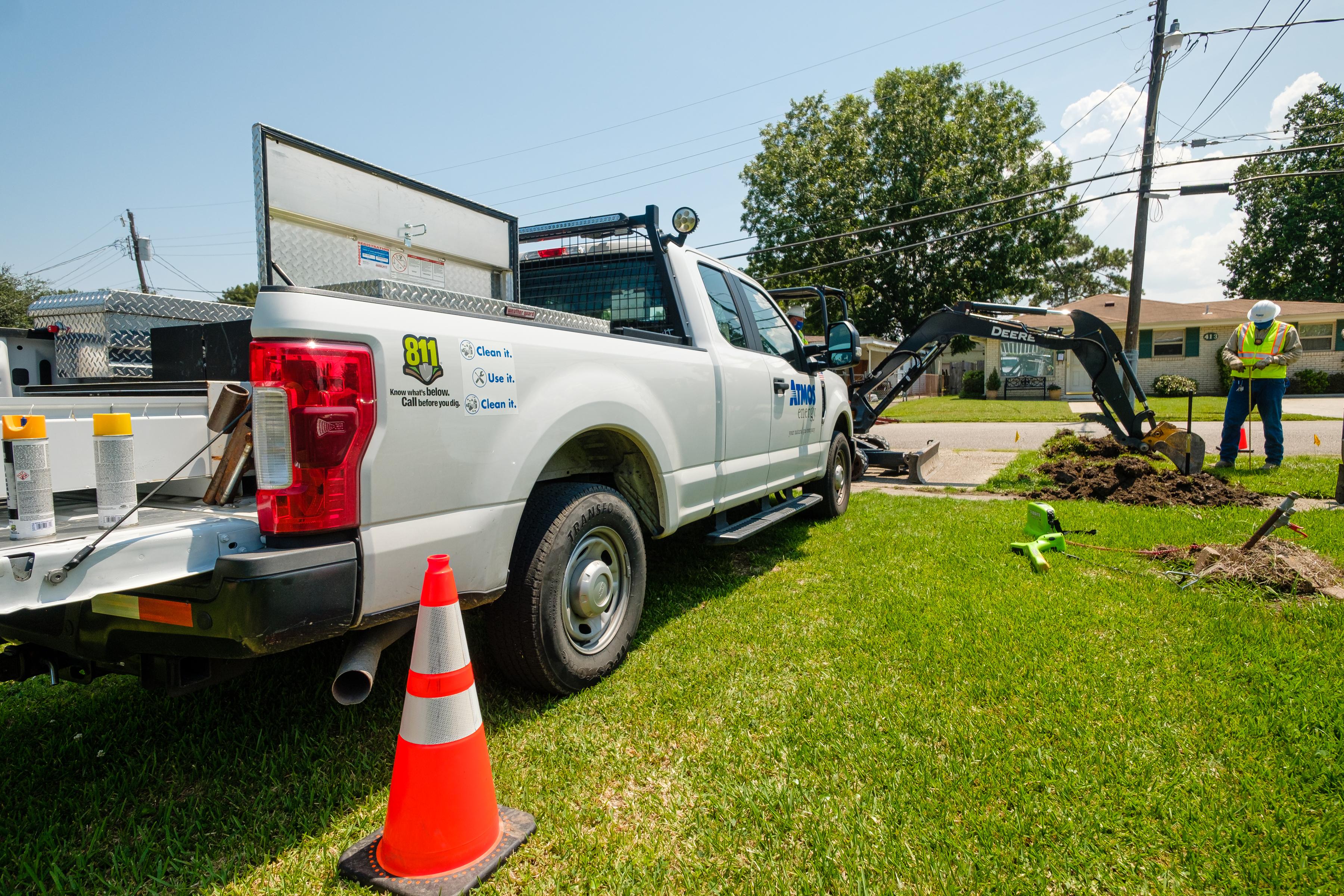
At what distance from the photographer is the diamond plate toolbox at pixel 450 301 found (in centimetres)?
230

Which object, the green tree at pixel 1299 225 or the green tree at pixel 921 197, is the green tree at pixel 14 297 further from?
the green tree at pixel 1299 225

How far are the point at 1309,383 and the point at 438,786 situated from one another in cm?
3604

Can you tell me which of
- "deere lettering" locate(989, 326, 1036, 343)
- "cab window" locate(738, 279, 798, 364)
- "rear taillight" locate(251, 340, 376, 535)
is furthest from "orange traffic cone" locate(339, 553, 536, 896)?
"deere lettering" locate(989, 326, 1036, 343)

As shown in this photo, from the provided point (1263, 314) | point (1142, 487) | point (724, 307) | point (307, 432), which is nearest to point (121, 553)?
point (307, 432)

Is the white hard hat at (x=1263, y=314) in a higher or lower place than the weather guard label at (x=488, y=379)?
higher

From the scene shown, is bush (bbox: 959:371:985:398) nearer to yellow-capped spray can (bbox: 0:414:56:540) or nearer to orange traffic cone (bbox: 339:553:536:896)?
orange traffic cone (bbox: 339:553:536:896)

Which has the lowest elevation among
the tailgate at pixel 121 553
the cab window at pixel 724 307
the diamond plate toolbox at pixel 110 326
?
the tailgate at pixel 121 553

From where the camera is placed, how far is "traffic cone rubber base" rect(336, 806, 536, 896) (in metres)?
1.90

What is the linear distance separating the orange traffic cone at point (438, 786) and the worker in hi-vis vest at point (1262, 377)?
34.1ft

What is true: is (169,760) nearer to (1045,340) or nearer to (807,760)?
(807,760)

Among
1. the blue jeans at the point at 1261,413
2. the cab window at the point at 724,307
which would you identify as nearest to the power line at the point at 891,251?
the blue jeans at the point at 1261,413

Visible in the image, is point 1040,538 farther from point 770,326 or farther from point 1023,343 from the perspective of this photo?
point 1023,343

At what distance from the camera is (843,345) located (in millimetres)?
5445

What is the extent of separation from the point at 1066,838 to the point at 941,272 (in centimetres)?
2924
